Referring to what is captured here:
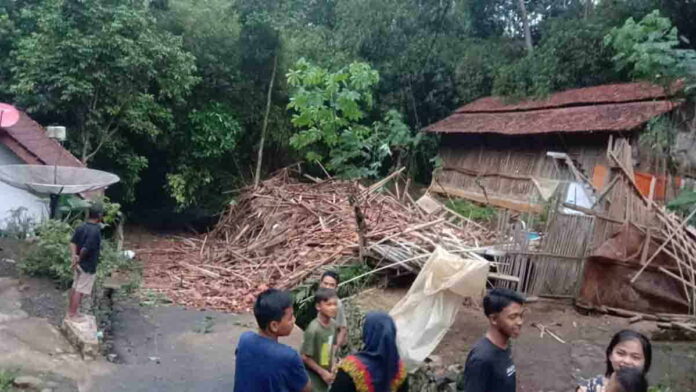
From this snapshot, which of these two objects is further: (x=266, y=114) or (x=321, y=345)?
(x=266, y=114)

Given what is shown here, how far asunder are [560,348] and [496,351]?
5.04 metres

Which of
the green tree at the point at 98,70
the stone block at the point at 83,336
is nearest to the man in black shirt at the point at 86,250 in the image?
the stone block at the point at 83,336

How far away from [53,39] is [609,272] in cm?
1162

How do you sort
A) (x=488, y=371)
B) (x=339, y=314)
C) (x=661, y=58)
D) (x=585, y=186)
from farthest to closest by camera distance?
1. (x=585, y=186)
2. (x=661, y=58)
3. (x=339, y=314)
4. (x=488, y=371)

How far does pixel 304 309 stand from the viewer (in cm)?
963

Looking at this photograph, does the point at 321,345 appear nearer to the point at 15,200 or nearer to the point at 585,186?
the point at 15,200

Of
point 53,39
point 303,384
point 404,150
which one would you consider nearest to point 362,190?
point 53,39

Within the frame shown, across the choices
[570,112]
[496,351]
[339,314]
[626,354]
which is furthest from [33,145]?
[626,354]

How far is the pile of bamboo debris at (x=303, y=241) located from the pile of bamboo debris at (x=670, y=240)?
2.40 m

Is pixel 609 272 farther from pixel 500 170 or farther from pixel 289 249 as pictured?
pixel 500 170

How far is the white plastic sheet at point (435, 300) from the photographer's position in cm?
708

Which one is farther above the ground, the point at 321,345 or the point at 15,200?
the point at 321,345

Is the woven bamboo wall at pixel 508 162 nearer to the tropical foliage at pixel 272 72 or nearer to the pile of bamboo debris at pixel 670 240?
the tropical foliage at pixel 272 72

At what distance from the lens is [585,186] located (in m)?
14.1
